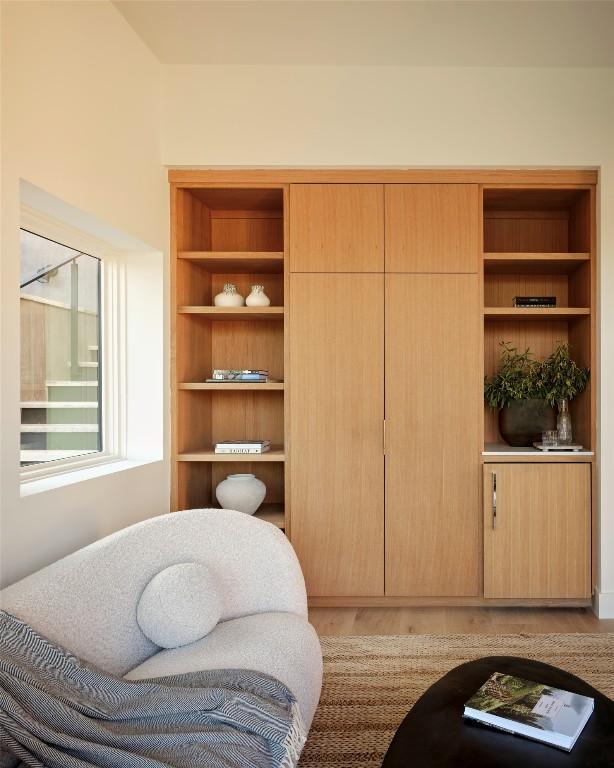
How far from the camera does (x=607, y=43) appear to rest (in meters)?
3.10

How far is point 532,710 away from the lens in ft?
5.13

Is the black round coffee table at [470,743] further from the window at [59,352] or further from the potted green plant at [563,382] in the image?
the potted green plant at [563,382]

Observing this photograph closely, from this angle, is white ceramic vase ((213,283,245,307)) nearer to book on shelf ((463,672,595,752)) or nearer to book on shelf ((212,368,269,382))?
book on shelf ((212,368,269,382))

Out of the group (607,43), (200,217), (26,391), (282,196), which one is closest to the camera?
(26,391)

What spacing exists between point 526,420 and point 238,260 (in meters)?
1.85

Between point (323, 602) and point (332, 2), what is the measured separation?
2.91 m

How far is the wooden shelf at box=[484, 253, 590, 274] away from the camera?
3.47 metres

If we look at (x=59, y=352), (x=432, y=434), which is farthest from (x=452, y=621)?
(x=59, y=352)

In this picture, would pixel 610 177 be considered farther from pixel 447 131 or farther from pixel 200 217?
pixel 200 217

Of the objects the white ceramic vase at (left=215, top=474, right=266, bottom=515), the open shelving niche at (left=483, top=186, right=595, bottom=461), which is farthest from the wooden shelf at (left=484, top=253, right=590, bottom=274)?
the white ceramic vase at (left=215, top=474, right=266, bottom=515)

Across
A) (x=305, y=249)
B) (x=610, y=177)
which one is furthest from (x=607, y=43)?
(x=305, y=249)

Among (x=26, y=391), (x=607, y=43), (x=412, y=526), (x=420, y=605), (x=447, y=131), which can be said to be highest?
(x=607, y=43)

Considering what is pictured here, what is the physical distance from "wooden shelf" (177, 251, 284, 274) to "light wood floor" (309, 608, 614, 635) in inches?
75.8

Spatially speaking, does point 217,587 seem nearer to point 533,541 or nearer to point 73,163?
point 73,163
